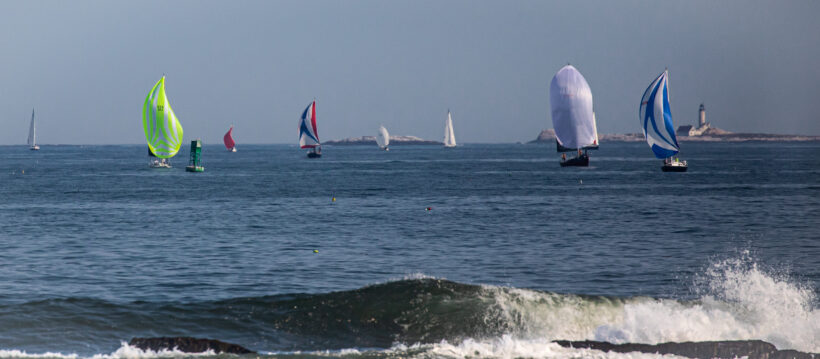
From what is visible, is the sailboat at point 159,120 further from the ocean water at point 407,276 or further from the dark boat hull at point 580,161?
the dark boat hull at point 580,161

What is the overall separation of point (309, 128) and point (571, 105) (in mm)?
83606

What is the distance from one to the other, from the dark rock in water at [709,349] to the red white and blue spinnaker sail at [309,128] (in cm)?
15494

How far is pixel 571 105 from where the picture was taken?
103 m

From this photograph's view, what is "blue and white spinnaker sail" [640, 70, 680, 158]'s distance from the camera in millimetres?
92562

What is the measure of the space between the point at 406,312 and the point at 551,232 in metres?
21.4

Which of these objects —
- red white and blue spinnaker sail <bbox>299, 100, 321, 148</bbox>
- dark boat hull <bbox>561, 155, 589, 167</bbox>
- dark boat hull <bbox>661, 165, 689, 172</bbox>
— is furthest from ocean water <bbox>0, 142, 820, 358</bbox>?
red white and blue spinnaker sail <bbox>299, 100, 321, 148</bbox>

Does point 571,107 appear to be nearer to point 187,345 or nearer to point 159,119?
point 159,119

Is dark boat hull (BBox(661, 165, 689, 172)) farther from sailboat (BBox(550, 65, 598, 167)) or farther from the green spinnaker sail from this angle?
the green spinnaker sail

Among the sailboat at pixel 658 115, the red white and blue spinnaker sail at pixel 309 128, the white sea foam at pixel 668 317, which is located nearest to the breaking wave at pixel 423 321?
the white sea foam at pixel 668 317

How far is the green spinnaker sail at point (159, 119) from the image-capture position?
4114 inches

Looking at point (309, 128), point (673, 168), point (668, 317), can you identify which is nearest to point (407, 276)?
point (668, 317)

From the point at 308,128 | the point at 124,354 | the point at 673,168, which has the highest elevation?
the point at 308,128

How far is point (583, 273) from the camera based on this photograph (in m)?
26.7

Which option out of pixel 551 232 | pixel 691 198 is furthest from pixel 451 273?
pixel 691 198
